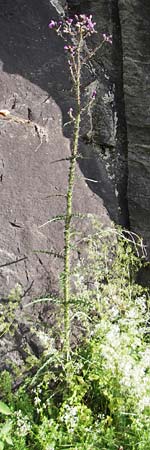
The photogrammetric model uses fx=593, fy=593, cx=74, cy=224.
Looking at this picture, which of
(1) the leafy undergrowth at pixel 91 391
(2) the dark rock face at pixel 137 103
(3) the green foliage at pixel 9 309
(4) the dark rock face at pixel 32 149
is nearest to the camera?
(1) the leafy undergrowth at pixel 91 391

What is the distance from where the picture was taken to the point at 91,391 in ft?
10.5

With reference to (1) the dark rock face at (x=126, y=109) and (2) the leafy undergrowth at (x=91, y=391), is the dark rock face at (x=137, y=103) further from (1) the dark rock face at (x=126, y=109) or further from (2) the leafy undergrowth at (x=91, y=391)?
(2) the leafy undergrowth at (x=91, y=391)

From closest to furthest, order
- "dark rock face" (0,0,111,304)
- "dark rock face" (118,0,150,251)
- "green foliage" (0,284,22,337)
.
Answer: "green foliage" (0,284,22,337)
"dark rock face" (0,0,111,304)
"dark rock face" (118,0,150,251)

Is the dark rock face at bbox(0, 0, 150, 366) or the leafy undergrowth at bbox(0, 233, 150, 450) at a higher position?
the dark rock face at bbox(0, 0, 150, 366)

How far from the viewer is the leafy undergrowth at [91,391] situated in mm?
2883

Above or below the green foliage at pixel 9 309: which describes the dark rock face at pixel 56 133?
above

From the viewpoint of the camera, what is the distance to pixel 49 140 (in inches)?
144

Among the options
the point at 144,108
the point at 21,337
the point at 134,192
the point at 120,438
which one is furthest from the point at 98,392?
the point at 144,108

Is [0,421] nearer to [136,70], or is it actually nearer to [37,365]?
[37,365]

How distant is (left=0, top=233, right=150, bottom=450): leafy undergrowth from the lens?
2.88 meters

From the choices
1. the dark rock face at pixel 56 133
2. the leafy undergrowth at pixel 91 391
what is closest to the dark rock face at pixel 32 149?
the dark rock face at pixel 56 133

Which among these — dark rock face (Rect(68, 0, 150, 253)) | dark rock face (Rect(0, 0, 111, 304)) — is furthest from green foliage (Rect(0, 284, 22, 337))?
dark rock face (Rect(68, 0, 150, 253))

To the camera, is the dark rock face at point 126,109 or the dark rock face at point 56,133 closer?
the dark rock face at point 56,133

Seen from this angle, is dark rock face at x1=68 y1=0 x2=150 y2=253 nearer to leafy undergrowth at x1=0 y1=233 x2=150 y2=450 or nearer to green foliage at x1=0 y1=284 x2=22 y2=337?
leafy undergrowth at x1=0 y1=233 x2=150 y2=450
